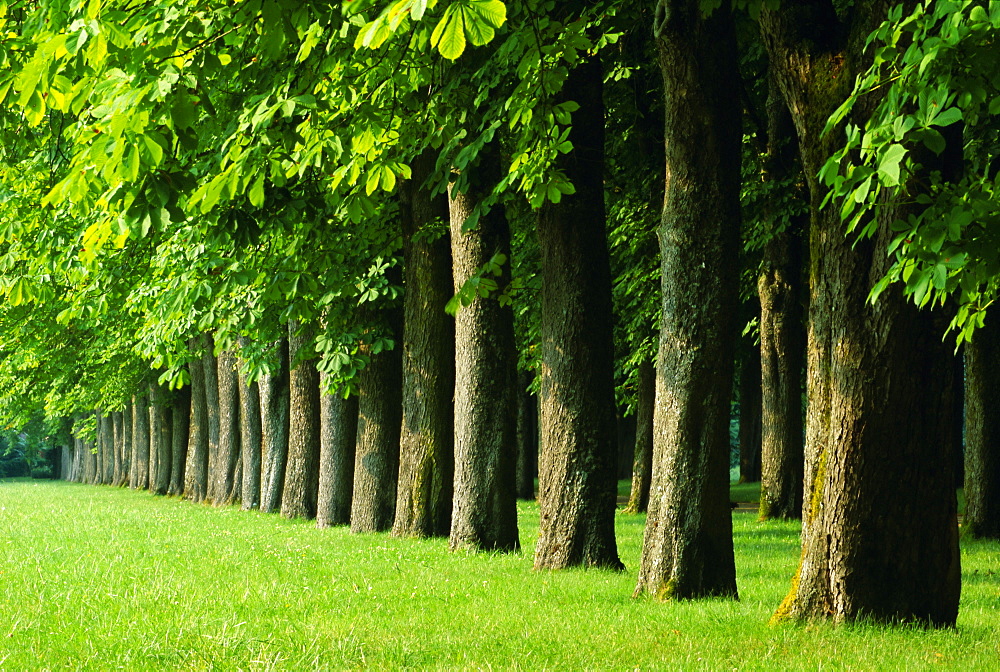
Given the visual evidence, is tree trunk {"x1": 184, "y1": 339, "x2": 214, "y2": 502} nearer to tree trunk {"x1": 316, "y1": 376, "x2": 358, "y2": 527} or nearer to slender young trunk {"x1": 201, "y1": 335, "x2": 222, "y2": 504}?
slender young trunk {"x1": 201, "y1": 335, "x2": 222, "y2": 504}

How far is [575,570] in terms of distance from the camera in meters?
10.5

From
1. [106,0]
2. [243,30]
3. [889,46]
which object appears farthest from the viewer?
[243,30]

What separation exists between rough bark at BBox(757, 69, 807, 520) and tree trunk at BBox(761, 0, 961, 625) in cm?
1043

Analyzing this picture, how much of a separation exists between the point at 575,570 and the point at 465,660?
4.24 m

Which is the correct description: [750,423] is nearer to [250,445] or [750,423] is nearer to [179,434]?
[250,445]

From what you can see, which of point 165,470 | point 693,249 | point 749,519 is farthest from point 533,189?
point 165,470

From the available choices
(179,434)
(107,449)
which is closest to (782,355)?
(179,434)

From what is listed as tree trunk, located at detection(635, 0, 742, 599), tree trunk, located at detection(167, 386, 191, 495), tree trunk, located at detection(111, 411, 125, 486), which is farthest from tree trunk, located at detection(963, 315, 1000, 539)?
tree trunk, located at detection(111, 411, 125, 486)

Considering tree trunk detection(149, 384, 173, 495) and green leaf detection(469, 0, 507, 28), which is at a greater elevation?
green leaf detection(469, 0, 507, 28)

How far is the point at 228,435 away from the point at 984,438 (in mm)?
16727

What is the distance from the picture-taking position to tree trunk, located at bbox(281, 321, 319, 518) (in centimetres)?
1925

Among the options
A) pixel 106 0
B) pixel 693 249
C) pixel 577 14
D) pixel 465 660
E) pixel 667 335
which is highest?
pixel 577 14

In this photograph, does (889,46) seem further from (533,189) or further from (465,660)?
(465,660)

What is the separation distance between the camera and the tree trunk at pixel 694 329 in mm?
8672
